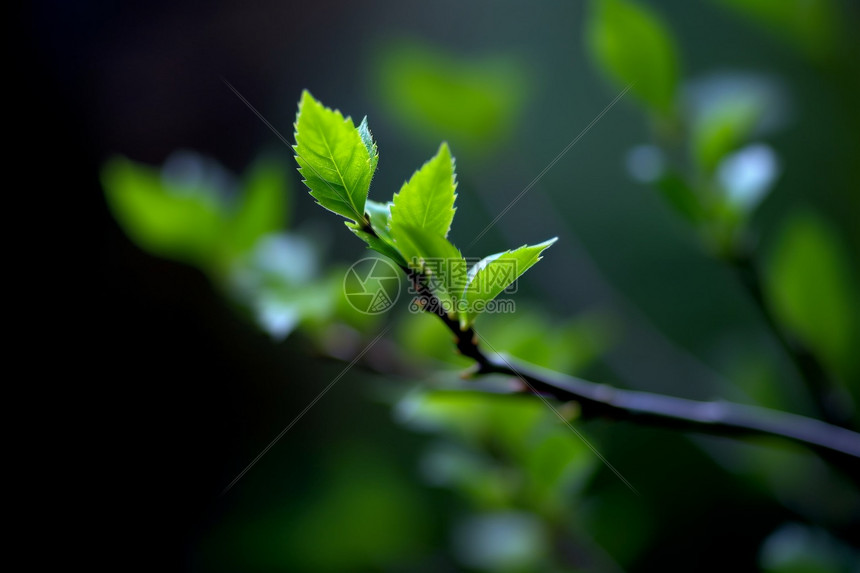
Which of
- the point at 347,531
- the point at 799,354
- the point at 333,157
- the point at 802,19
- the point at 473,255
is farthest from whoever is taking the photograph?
the point at 473,255

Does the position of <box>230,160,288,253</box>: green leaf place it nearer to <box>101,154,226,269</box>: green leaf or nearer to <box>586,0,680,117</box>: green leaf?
<box>101,154,226,269</box>: green leaf

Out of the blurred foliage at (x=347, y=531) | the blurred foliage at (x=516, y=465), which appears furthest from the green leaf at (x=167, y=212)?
the blurred foliage at (x=347, y=531)

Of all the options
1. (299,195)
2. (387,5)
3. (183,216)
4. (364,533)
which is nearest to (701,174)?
(183,216)

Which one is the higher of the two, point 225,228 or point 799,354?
point 225,228

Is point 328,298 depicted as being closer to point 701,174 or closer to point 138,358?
point 701,174

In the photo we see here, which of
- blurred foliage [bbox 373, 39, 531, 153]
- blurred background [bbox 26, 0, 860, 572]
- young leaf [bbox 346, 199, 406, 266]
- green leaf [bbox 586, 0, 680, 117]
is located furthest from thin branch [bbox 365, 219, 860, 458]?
blurred foliage [bbox 373, 39, 531, 153]

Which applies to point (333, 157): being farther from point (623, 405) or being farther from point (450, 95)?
point (450, 95)

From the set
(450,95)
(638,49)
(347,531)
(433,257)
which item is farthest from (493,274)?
(347,531)
